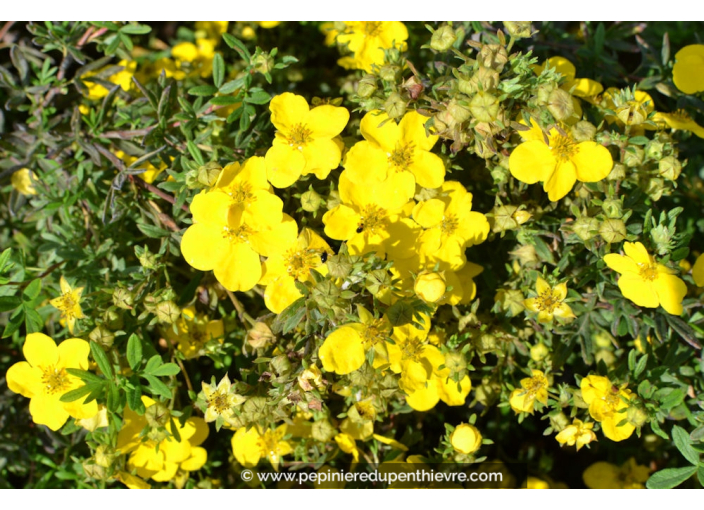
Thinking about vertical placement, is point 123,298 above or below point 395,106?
below

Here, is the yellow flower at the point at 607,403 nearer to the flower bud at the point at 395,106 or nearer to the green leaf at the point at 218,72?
the flower bud at the point at 395,106

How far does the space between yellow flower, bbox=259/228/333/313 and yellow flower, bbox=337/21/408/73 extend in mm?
1038

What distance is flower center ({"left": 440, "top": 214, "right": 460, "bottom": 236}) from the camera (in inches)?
95.7

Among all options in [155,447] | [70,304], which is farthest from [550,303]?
[70,304]

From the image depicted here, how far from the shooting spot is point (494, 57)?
6.89ft

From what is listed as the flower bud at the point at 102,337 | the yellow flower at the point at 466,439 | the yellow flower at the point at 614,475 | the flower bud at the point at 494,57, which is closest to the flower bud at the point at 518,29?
the flower bud at the point at 494,57

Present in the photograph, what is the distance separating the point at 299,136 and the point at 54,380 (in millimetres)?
1318

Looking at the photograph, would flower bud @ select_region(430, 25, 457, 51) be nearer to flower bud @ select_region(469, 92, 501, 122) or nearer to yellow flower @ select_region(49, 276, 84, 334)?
flower bud @ select_region(469, 92, 501, 122)

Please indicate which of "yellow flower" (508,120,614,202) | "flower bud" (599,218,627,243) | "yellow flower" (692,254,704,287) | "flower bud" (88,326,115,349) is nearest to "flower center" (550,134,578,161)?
"yellow flower" (508,120,614,202)

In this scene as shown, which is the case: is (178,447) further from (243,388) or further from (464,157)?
(464,157)

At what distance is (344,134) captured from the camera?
2.64 m

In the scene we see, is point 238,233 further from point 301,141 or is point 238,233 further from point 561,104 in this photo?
point 561,104

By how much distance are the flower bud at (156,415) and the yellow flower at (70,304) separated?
0.44 metres

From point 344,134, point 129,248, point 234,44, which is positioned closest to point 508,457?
point 344,134
